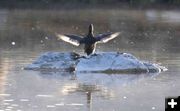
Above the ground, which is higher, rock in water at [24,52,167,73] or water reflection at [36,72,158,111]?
rock in water at [24,52,167,73]

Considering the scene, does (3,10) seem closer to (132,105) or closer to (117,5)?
(117,5)

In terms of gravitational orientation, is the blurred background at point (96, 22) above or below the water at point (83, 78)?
above

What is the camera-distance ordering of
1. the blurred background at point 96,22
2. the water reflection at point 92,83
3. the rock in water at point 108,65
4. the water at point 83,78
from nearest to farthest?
the water at point 83,78 < the water reflection at point 92,83 < the rock in water at point 108,65 < the blurred background at point 96,22

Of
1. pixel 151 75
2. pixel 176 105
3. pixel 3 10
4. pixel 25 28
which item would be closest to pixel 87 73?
pixel 151 75

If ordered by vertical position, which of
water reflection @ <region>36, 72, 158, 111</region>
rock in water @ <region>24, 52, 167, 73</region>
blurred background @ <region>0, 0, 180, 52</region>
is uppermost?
blurred background @ <region>0, 0, 180, 52</region>

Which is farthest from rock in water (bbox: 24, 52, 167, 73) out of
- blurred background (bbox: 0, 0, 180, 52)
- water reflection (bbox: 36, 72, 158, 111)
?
blurred background (bbox: 0, 0, 180, 52)

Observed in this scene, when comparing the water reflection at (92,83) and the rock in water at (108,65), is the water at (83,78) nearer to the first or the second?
the water reflection at (92,83)

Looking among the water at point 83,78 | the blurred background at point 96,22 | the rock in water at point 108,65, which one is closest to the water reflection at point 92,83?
the water at point 83,78

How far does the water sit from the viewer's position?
15.2 m

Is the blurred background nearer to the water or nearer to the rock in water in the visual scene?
the water

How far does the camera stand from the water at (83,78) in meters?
15.2

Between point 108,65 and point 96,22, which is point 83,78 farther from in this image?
point 96,22

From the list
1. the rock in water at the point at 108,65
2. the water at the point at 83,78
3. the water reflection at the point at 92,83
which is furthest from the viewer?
the rock in water at the point at 108,65

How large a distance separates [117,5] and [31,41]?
1264 inches
